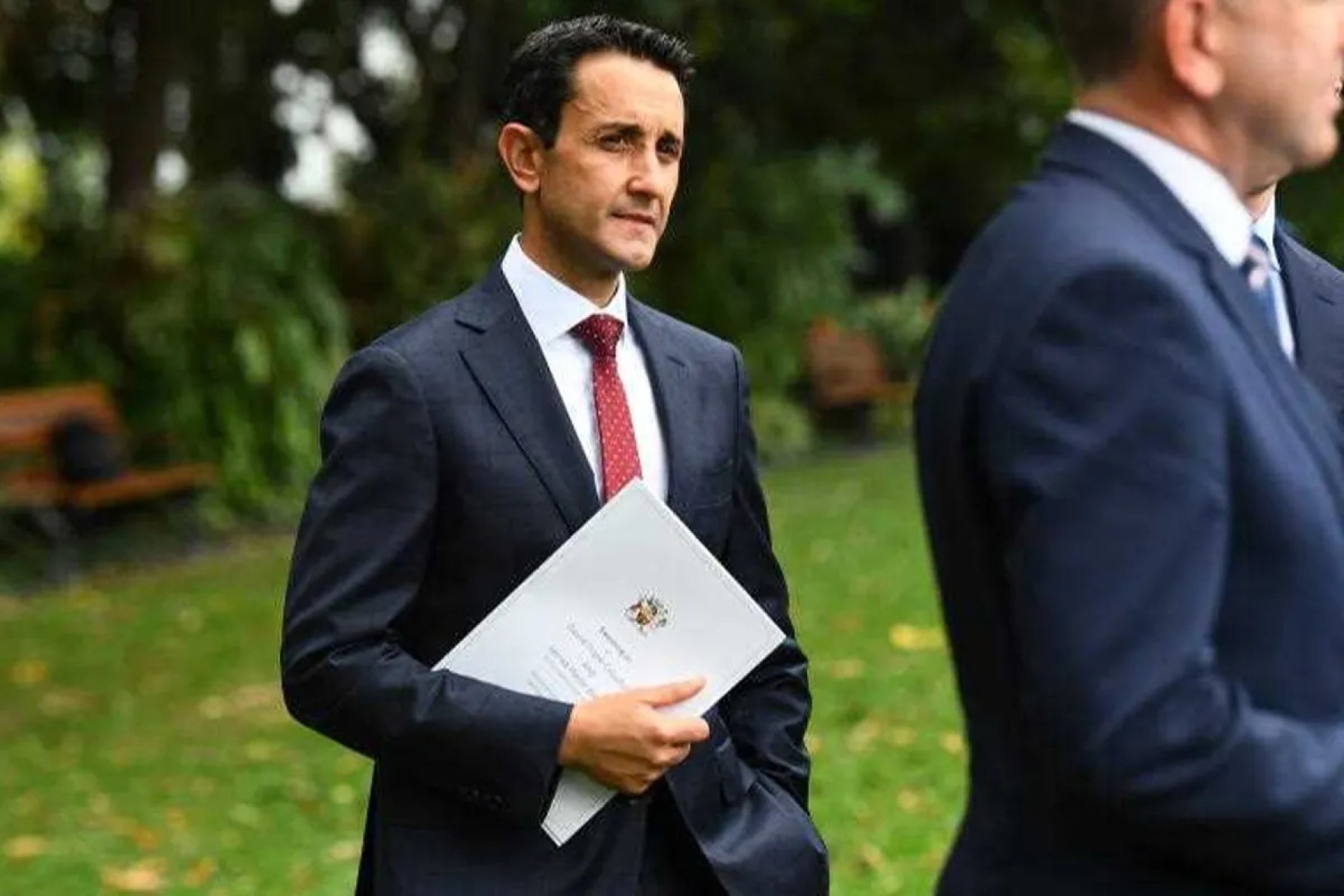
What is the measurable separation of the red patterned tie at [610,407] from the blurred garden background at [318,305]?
3.84m

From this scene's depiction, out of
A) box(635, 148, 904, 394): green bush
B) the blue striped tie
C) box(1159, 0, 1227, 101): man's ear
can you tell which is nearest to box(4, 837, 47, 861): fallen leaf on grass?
the blue striped tie

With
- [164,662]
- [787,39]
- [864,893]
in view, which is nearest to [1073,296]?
[864,893]

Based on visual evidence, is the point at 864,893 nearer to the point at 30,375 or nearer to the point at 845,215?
the point at 30,375

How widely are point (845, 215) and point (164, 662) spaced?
39.4ft

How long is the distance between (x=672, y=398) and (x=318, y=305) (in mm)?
13642

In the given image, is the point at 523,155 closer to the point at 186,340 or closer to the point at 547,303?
the point at 547,303

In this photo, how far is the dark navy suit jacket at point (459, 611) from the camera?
9.79 ft

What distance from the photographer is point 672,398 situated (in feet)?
10.6

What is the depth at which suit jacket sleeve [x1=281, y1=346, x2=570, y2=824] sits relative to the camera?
2.97 meters

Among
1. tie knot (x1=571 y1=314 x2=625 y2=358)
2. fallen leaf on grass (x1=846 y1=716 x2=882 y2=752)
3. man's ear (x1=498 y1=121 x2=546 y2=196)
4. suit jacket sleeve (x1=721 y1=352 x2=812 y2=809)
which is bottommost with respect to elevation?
fallen leaf on grass (x1=846 y1=716 x2=882 y2=752)

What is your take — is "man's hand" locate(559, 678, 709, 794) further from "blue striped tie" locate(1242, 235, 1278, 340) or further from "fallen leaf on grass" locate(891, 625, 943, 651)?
"fallen leaf on grass" locate(891, 625, 943, 651)

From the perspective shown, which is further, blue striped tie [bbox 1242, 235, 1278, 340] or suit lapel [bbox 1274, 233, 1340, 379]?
suit lapel [bbox 1274, 233, 1340, 379]

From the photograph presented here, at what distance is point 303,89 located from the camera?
22094 mm

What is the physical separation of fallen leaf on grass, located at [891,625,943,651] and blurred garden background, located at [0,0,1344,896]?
0.10ft
